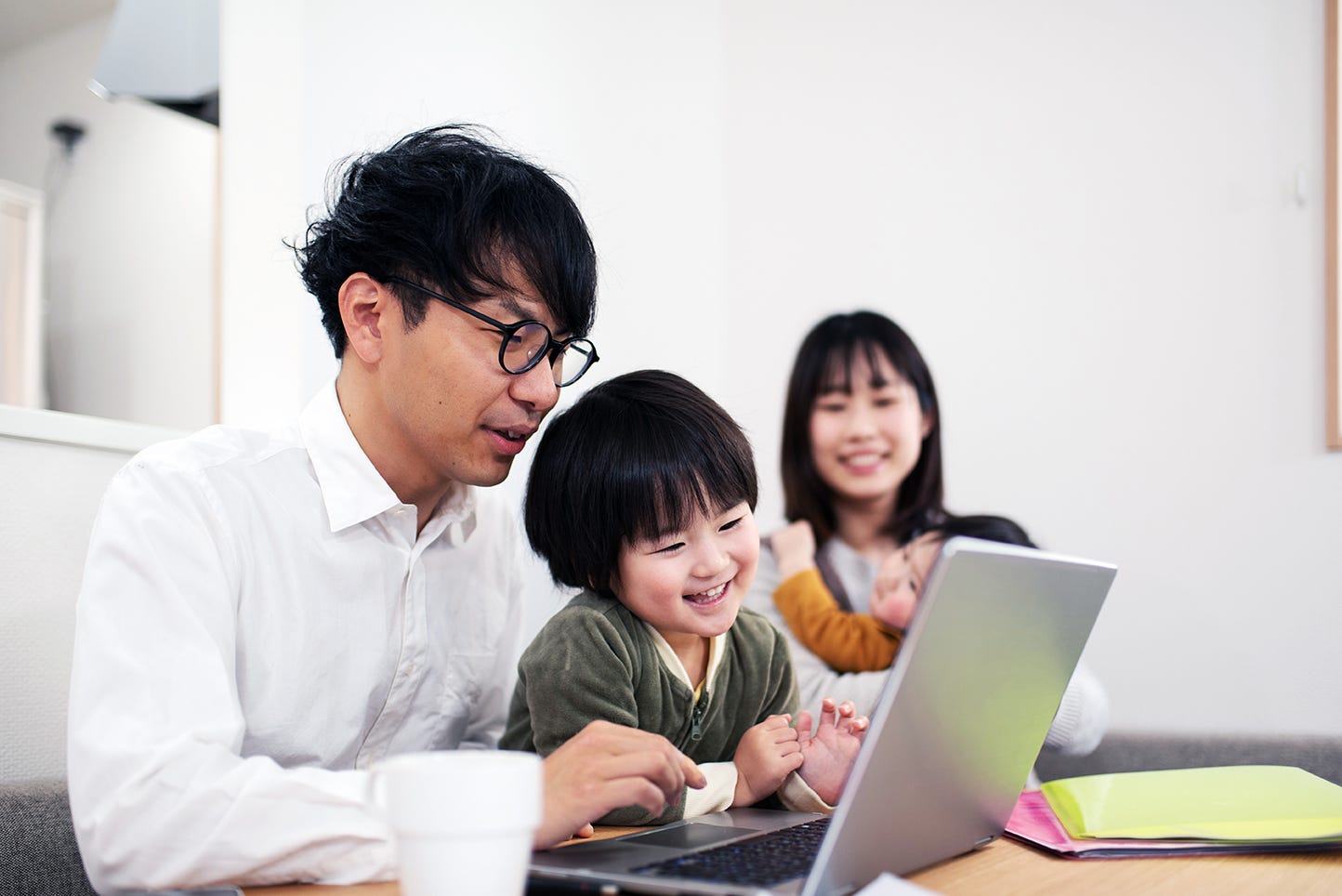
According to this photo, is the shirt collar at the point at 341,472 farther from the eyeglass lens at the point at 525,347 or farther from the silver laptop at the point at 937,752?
the silver laptop at the point at 937,752

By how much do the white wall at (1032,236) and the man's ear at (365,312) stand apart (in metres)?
0.58

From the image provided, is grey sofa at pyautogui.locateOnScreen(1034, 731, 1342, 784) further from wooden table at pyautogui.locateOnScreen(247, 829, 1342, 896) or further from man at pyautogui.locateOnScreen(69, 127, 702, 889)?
man at pyautogui.locateOnScreen(69, 127, 702, 889)

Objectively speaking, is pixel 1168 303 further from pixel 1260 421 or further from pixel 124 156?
pixel 124 156

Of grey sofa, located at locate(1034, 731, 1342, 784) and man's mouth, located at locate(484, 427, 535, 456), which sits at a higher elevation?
man's mouth, located at locate(484, 427, 535, 456)

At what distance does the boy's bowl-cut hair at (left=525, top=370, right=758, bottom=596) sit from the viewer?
3.99ft

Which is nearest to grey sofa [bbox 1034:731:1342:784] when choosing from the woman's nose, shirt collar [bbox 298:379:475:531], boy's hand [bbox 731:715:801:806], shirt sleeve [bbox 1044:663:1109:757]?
shirt sleeve [bbox 1044:663:1109:757]

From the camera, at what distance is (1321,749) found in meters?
1.59

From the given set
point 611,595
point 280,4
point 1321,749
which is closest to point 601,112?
point 280,4

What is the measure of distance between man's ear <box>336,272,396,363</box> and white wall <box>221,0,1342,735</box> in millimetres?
575

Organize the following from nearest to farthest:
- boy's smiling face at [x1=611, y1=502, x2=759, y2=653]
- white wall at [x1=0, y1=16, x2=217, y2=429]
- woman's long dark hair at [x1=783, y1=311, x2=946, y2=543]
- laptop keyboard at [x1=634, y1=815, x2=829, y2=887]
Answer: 1. laptop keyboard at [x1=634, y1=815, x2=829, y2=887]
2. boy's smiling face at [x1=611, y1=502, x2=759, y2=653]
3. white wall at [x1=0, y1=16, x2=217, y2=429]
4. woman's long dark hair at [x1=783, y1=311, x2=946, y2=543]

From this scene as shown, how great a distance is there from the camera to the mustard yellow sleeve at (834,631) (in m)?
1.80

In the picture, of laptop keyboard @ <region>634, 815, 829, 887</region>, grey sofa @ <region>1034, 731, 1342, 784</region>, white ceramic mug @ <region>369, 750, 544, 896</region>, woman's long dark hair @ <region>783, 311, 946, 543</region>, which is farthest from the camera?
woman's long dark hair @ <region>783, 311, 946, 543</region>

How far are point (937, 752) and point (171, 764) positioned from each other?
0.57 metres

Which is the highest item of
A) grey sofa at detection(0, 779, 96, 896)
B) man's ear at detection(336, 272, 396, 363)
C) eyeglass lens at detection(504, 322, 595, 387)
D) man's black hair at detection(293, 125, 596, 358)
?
man's black hair at detection(293, 125, 596, 358)
